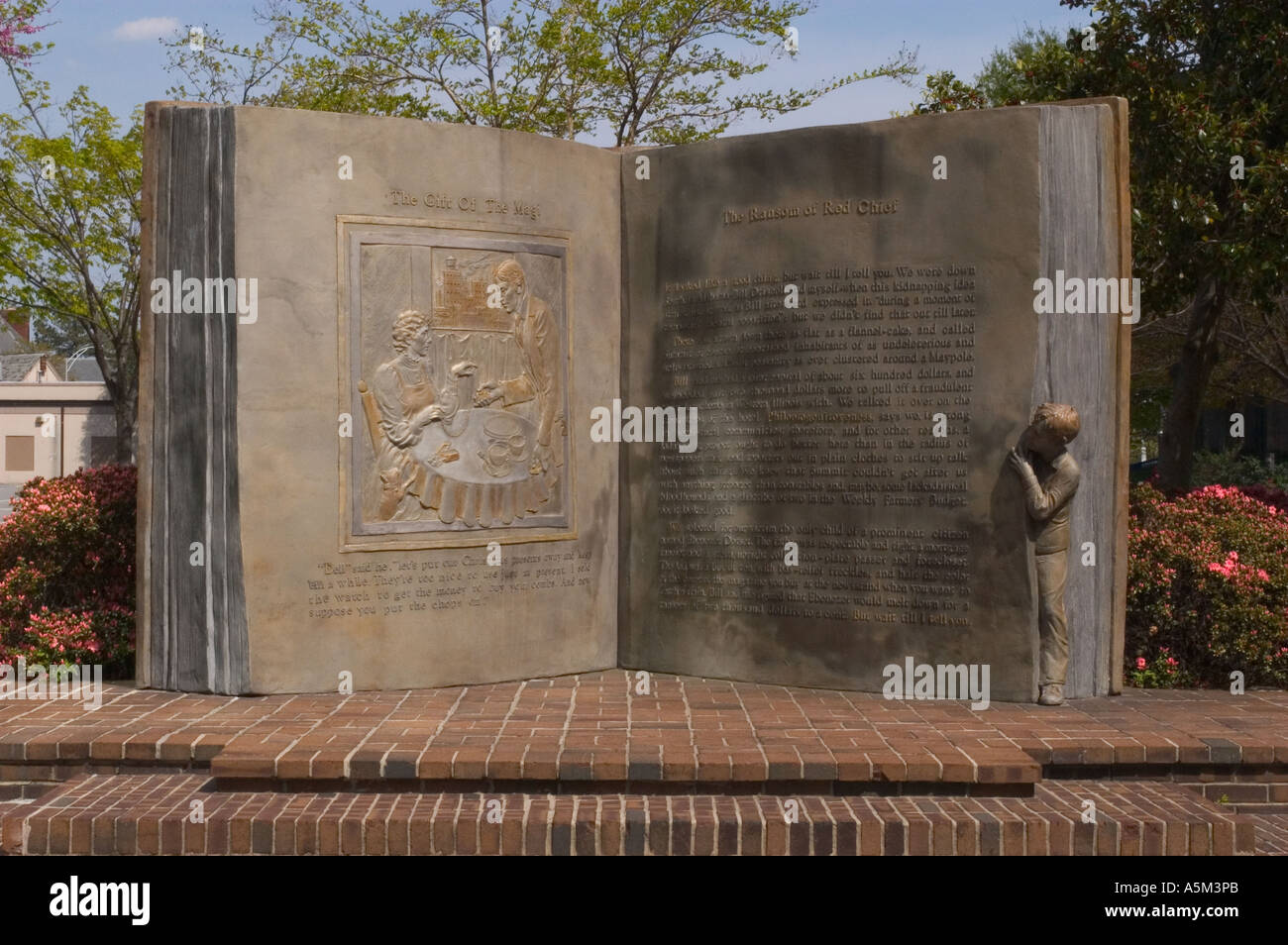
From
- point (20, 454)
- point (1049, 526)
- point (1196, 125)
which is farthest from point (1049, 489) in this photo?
point (20, 454)

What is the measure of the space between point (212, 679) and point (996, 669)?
5134mm

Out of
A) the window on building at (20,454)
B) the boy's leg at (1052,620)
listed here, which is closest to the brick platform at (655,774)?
the boy's leg at (1052,620)

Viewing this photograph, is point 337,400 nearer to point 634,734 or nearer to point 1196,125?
point 634,734

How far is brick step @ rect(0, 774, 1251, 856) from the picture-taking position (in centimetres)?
653

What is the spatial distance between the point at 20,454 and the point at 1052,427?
40906 mm

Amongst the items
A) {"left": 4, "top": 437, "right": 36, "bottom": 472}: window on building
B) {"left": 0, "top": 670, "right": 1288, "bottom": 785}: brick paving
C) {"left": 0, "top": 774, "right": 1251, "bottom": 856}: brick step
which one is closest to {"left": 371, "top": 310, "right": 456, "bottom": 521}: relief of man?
{"left": 0, "top": 670, "right": 1288, "bottom": 785}: brick paving

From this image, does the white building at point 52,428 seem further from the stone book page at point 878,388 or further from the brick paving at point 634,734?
the brick paving at point 634,734

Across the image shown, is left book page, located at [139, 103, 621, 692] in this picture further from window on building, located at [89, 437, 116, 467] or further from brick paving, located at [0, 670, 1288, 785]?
window on building, located at [89, 437, 116, 467]

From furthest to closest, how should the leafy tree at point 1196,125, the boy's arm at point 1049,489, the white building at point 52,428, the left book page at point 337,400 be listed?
the white building at point 52,428 → the leafy tree at point 1196,125 → the left book page at point 337,400 → the boy's arm at point 1049,489

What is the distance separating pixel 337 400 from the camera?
29.3ft

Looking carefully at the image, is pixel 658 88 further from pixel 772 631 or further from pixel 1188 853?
pixel 1188 853

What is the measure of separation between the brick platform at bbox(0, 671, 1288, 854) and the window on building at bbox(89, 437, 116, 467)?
33994 millimetres

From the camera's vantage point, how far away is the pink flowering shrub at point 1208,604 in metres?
9.48

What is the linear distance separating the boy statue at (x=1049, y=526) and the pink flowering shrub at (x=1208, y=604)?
131cm
